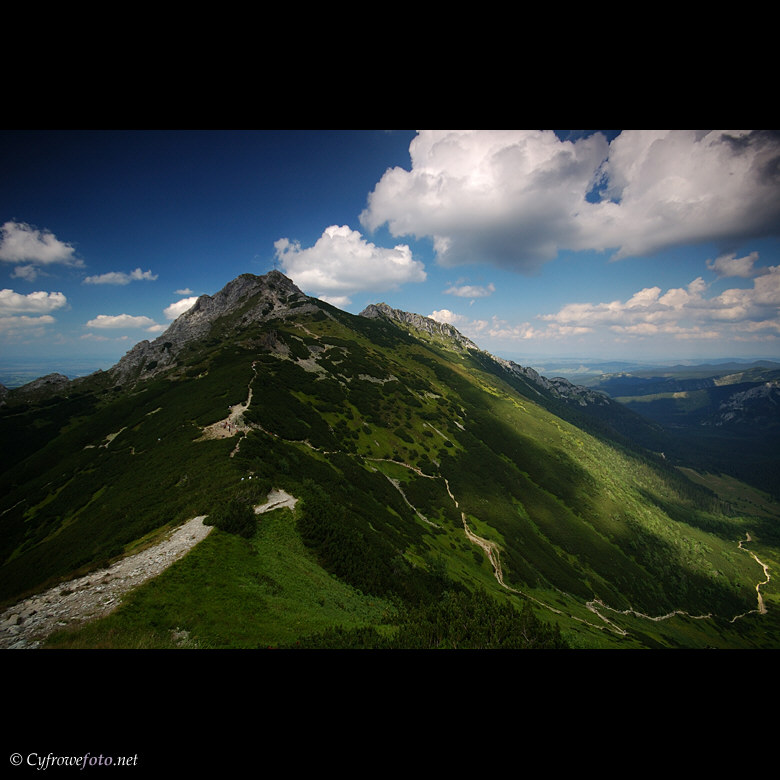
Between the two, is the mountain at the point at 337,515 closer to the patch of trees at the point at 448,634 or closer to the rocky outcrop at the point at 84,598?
the patch of trees at the point at 448,634

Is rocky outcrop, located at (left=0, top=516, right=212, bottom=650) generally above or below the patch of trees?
above

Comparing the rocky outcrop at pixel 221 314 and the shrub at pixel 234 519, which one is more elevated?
the rocky outcrop at pixel 221 314

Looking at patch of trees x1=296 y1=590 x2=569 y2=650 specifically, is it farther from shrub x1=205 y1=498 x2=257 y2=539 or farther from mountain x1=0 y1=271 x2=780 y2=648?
shrub x1=205 y1=498 x2=257 y2=539

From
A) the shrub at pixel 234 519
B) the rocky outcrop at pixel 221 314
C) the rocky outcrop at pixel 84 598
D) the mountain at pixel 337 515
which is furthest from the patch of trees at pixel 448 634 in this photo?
the rocky outcrop at pixel 221 314

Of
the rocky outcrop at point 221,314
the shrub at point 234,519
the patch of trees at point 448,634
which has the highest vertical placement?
the rocky outcrop at point 221,314

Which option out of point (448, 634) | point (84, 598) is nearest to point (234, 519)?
point (84, 598)

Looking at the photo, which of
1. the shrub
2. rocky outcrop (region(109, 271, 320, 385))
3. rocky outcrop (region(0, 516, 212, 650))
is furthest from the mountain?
rocky outcrop (region(109, 271, 320, 385))

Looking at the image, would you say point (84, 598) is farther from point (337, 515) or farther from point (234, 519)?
point (337, 515)
